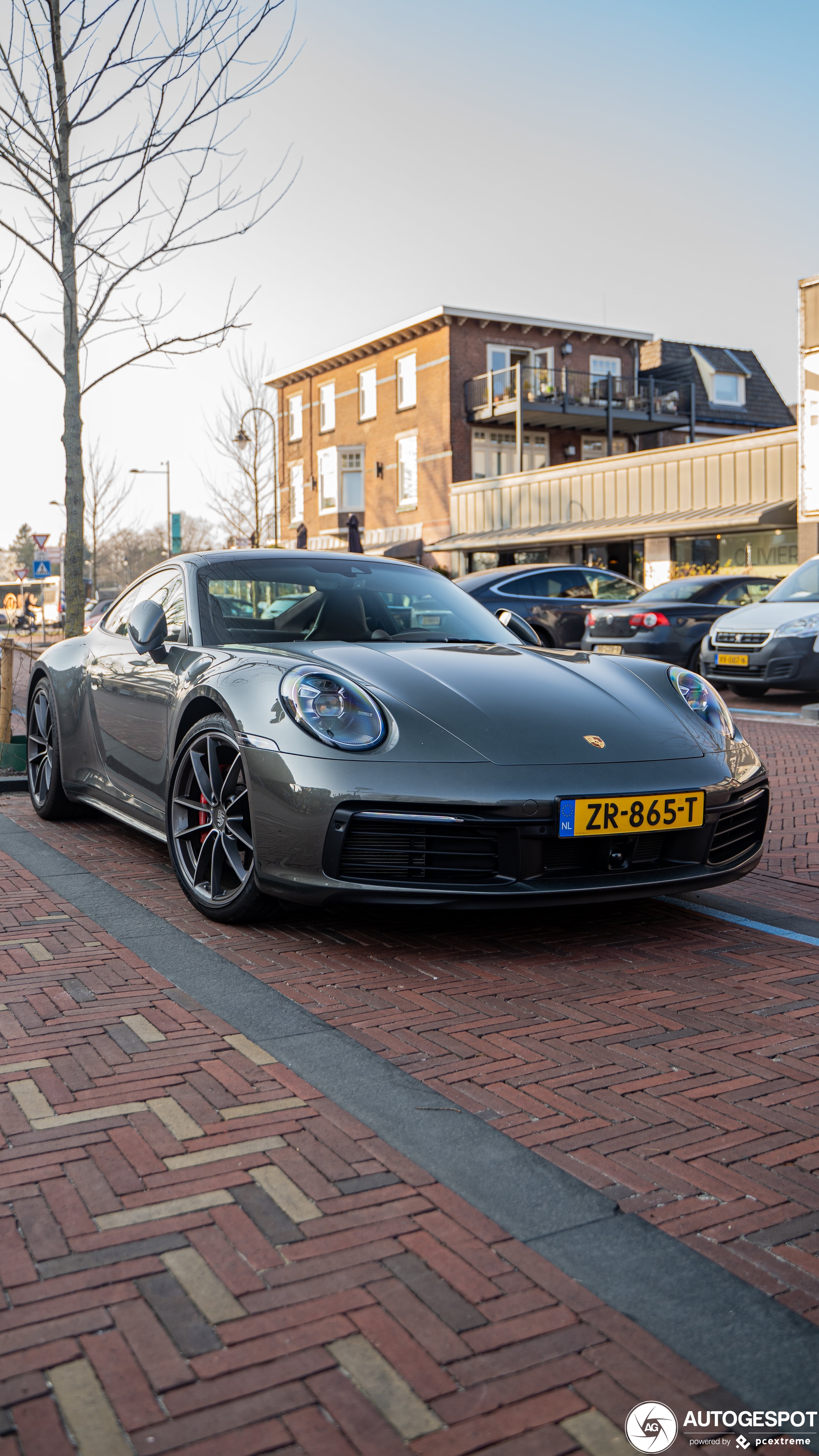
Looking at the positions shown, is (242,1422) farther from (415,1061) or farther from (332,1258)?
(415,1061)

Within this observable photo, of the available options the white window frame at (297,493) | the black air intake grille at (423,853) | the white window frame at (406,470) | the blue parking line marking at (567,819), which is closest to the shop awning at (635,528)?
the white window frame at (406,470)

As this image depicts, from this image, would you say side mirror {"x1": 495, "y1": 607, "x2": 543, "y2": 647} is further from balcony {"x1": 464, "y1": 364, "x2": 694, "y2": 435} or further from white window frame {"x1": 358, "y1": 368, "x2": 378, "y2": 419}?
white window frame {"x1": 358, "y1": 368, "x2": 378, "y2": 419}

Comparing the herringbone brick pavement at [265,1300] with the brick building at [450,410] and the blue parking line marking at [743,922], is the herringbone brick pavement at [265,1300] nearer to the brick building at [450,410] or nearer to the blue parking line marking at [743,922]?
the blue parking line marking at [743,922]

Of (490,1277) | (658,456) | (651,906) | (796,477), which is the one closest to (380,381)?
(658,456)

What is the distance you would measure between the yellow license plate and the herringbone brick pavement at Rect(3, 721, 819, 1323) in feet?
1.40

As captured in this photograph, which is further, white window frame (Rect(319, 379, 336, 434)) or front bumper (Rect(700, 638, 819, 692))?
white window frame (Rect(319, 379, 336, 434))

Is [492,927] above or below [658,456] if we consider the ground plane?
below

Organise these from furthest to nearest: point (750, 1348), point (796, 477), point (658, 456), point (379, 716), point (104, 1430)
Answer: point (658, 456) → point (796, 477) → point (379, 716) → point (750, 1348) → point (104, 1430)

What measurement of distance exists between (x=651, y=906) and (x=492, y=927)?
712 millimetres

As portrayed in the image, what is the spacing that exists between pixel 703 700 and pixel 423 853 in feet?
4.54

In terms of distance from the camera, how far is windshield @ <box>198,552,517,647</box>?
15.7 ft

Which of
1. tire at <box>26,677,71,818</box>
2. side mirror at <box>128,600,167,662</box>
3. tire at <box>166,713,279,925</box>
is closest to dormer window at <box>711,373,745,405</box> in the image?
tire at <box>26,677,71,818</box>

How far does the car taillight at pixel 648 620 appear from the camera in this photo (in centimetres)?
1394

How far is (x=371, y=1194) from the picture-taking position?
2.28 metres
